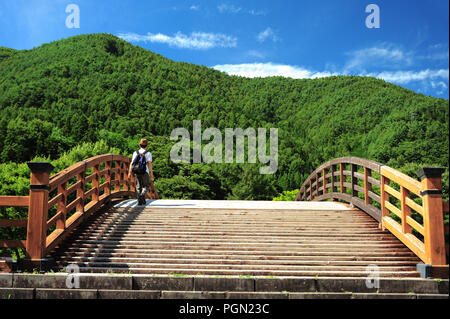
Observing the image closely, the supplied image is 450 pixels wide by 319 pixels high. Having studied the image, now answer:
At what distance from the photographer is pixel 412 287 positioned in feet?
14.4

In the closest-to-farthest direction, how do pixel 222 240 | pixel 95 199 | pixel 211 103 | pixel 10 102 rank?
pixel 222 240 < pixel 95 199 < pixel 10 102 < pixel 211 103

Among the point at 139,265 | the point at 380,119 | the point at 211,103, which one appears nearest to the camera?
the point at 139,265

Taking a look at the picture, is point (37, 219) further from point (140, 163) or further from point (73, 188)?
point (140, 163)

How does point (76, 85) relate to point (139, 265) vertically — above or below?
above

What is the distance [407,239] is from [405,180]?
33.5 inches

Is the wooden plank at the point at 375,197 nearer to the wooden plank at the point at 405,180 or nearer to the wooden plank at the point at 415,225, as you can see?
the wooden plank at the point at 405,180

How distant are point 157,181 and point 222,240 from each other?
1433 inches

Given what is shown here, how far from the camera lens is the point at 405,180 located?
531 cm

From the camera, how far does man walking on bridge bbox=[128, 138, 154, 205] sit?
7.80 meters

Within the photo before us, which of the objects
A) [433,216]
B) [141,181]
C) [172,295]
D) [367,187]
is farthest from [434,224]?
[141,181]

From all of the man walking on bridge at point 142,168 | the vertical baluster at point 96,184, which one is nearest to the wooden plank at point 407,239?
the man walking on bridge at point 142,168

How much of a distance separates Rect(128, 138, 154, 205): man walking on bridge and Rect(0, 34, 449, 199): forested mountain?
3187cm

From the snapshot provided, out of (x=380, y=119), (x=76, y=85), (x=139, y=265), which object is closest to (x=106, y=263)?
(x=139, y=265)
